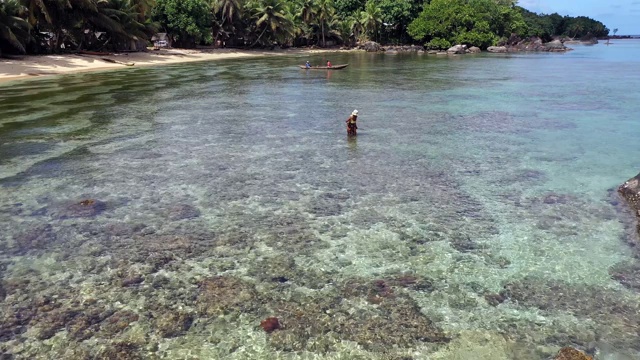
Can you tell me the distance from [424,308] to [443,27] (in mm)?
106020

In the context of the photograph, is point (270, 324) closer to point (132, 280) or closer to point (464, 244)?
point (132, 280)

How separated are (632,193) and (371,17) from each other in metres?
102

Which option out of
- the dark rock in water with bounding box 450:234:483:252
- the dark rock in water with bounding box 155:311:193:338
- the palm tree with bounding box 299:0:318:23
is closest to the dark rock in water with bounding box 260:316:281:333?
the dark rock in water with bounding box 155:311:193:338

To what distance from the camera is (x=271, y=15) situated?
8531 centimetres

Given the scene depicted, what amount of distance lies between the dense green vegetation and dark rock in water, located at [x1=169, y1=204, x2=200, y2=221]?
43474 mm

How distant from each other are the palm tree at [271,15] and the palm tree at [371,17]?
26.2 m

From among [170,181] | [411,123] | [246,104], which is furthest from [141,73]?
[170,181]

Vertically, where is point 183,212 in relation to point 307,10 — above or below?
below

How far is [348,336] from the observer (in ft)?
25.3

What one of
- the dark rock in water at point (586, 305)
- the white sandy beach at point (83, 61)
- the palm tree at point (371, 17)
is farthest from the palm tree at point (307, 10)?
the dark rock in water at point (586, 305)

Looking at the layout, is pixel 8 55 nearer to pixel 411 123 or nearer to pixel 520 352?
pixel 411 123

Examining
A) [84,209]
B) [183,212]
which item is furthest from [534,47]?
[84,209]

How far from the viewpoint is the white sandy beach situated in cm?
4484

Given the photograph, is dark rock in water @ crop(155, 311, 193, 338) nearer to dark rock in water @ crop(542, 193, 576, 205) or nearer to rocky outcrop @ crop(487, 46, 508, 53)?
dark rock in water @ crop(542, 193, 576, 205)
